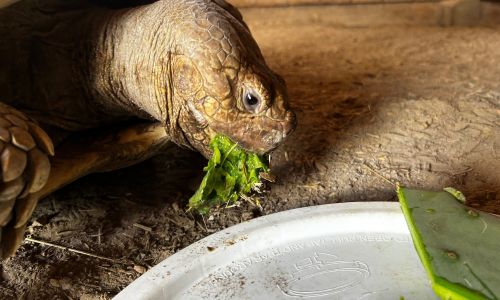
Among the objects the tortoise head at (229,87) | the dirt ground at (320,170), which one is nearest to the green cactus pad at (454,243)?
the tortoise head at (229,87)

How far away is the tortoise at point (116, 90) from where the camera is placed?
1.52 m

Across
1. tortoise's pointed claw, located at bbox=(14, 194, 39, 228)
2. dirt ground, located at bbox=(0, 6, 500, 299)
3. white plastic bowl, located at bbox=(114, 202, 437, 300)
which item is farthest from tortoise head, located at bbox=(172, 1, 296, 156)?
tortoise's pointed claw, located at bbox=(14, 194, 39, 228)

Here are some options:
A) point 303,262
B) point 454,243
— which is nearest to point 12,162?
point 303,262

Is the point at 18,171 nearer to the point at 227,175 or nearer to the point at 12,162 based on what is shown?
the point at 12,162

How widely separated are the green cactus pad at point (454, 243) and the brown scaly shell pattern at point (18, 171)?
869 millimetres

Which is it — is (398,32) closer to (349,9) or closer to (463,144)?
(349,9)

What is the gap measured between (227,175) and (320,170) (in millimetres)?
432

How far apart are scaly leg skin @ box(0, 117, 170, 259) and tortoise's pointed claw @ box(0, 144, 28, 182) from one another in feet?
0.84

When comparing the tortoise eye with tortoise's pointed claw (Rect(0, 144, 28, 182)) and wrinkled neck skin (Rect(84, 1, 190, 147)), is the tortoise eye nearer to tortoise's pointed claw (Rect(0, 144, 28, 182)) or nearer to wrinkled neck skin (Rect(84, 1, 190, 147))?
wrinkled neck skin (Rect(84, 1, 190, 147))

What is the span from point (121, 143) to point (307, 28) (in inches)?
82.3

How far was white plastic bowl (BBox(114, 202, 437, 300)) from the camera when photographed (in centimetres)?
135

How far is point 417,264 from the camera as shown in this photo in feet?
4.59

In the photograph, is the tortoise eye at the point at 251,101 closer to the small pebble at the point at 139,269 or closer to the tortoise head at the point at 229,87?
the tortoise head at the point at 229,87

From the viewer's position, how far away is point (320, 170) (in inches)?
84.4
